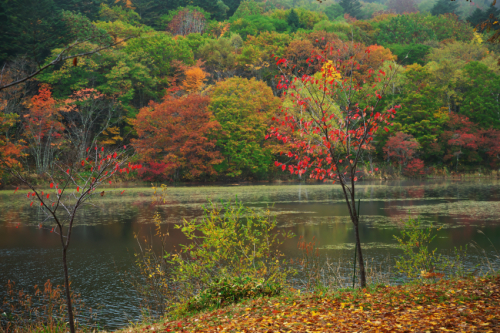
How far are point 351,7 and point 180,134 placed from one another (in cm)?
5906

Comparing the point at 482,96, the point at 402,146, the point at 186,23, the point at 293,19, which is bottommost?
the point at 402,146

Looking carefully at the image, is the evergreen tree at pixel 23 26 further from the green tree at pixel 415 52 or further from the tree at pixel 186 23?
the green tree at pixel 415 52

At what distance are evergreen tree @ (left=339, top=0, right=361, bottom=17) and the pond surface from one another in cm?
6422

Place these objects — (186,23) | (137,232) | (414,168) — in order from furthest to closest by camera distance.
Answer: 1. (186,23)
2. (414,168)
3. (137,232)

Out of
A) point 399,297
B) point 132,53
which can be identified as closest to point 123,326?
point 399,297

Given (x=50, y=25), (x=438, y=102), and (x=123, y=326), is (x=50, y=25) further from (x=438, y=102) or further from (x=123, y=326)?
(x=438, y=102)

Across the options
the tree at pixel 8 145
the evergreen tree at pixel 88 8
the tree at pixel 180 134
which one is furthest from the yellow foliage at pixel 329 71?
the evergreen tree at pixel 88 8

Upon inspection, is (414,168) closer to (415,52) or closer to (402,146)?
(402,146)

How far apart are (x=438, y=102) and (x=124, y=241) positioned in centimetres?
3964

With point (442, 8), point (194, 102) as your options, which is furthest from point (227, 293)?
point (442, 8)

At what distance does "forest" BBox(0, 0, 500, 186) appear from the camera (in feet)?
111

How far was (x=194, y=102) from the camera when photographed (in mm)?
36938

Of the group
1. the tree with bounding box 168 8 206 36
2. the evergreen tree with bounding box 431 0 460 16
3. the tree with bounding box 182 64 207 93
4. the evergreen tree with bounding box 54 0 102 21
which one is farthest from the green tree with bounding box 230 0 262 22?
the evergreen tree with bounding box 431 0 460 16

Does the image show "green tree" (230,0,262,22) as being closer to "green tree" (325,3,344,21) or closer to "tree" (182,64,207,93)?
"green tree" (325,3,344,21)
